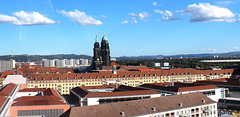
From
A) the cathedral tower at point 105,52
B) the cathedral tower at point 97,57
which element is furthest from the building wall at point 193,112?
the cathedral tower at point 105,52

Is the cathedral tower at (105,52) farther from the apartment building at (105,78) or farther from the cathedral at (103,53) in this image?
the apartment building at (105,78)

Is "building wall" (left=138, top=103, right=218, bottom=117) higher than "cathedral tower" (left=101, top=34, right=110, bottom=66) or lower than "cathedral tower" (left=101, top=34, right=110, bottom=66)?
lower

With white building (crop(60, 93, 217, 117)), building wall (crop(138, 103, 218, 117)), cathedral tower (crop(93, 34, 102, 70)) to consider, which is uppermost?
cathedral tower (crop(93, 34, 102, 70))

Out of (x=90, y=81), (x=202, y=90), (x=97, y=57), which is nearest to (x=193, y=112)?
→ (x=202, y=90)

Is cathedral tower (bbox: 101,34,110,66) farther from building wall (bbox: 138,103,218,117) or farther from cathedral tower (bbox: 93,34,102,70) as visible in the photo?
building wall (bbox: 138,103,218,117)

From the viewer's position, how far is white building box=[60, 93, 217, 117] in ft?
160

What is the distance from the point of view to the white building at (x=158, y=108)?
48844 mm

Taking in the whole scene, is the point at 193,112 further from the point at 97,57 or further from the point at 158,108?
the point at 97,57

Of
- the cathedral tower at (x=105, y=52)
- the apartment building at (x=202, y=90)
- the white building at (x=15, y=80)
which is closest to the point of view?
the apartment building at (x=202, y=90)

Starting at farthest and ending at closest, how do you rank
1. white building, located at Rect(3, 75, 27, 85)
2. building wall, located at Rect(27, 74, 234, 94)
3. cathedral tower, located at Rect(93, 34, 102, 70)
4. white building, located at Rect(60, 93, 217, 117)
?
cathedral tower, located at Rect(93, 34, 102, 70), building wall, located at Rect(27, 74, 234, 94), white building, located at Rect(3, 75, 27, 85), white building, located at Rect(60, 93, 217, 117)

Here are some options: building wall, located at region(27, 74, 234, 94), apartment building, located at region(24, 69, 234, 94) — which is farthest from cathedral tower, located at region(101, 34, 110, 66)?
building wall, located at region(27, 74, 234, 94)

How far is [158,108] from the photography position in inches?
2213

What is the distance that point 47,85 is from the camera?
12406 centimetres

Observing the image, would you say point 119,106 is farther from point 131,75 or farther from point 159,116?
point 131,75
